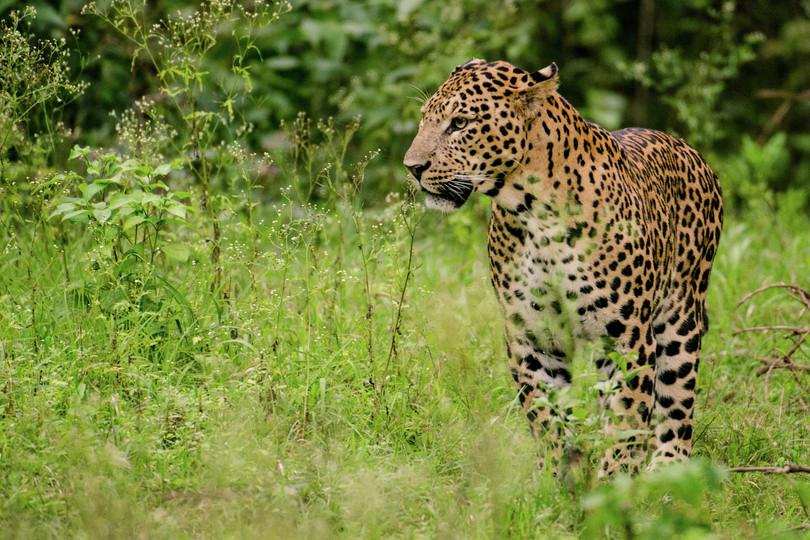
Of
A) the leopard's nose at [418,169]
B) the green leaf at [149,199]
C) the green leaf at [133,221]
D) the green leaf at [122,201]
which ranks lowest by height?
the green leaf at [133,221]

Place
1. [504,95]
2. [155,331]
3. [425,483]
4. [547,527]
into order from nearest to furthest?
[547,527], [425,483], [504,95], [155,331]

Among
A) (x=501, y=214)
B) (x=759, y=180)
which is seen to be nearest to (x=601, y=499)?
(x=501, y=214)

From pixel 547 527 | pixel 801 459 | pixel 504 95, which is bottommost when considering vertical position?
pixel 801 459

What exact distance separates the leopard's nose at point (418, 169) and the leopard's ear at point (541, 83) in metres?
0.51

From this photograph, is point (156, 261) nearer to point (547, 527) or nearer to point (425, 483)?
point (425, 483)

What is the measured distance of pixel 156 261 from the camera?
576 cm

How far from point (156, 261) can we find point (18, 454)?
167 centimetres

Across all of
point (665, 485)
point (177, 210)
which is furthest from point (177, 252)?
point (665, 485)

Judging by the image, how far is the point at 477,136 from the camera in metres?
4.80

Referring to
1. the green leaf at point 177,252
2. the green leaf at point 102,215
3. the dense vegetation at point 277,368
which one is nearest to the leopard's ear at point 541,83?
the dense vegetation at point 277,368

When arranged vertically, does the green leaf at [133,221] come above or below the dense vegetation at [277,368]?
above

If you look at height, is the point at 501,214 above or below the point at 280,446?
above

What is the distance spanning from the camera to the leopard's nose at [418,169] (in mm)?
4832

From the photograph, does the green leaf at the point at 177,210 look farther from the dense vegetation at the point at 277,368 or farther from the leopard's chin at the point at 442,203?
the leopard's chin at the point at 442,203
